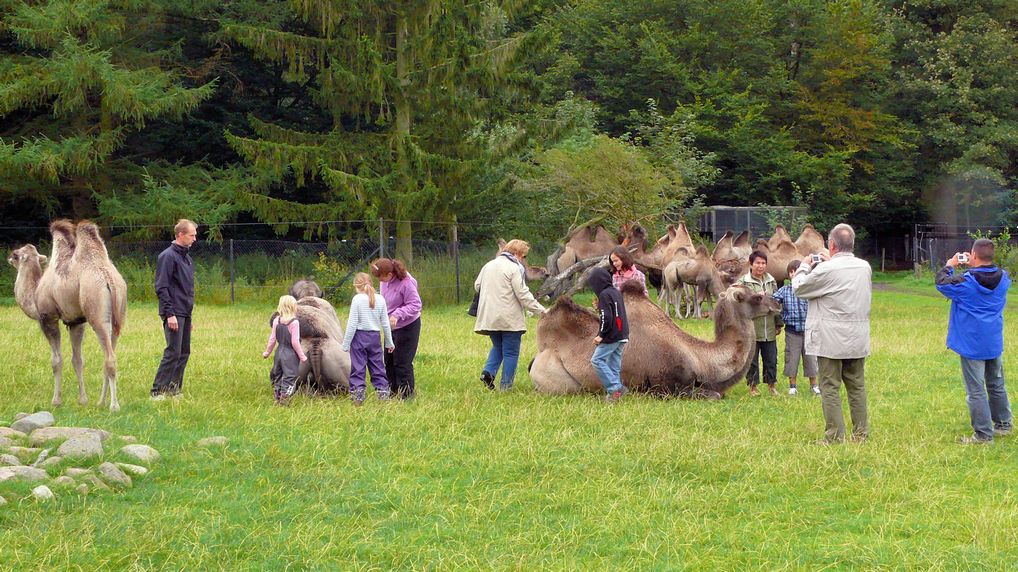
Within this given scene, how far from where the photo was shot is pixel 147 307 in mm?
24734

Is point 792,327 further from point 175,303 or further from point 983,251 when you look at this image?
point 175,303

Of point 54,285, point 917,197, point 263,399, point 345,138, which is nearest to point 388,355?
point 263,399

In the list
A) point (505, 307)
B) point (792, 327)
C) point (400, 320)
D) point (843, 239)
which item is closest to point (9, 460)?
point (400, 320)

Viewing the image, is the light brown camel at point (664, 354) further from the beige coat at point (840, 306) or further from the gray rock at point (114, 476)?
the gray rock at point (114, 476)

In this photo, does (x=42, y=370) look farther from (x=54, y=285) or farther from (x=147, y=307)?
(x=147, y=307)

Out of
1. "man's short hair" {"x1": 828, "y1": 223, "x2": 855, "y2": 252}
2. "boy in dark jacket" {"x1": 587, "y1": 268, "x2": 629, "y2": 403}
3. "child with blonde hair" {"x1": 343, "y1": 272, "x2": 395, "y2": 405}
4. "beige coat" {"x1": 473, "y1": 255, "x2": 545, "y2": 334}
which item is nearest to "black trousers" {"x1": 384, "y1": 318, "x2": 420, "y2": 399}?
"child with blonde hair" {"x1": 343, "y1": 272, "x2": 395, "y2": 405}

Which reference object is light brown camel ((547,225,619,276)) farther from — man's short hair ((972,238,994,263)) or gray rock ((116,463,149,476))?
gray rock ((116,463,149,476))

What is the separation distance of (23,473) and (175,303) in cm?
372

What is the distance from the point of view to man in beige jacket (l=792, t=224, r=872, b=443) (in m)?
8.53

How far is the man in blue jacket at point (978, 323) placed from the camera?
28.8 feet

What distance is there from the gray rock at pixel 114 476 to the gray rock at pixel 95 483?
0.06m

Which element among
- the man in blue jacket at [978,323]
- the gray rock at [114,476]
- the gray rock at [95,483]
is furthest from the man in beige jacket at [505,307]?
the gray rock at [95,483]

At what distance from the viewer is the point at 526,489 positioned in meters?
7.16

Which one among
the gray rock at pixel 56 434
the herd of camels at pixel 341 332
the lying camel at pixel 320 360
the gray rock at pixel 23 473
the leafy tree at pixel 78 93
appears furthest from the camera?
the leafy tree at pixel 78 93
